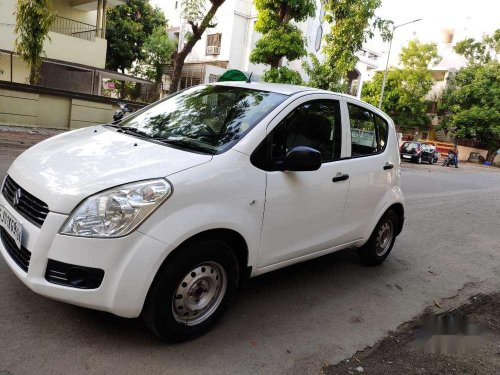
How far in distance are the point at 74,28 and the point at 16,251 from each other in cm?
2191

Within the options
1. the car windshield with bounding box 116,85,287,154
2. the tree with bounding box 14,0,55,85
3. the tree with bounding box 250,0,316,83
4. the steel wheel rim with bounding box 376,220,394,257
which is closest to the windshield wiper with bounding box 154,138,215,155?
the car windshield with bounding box 116,85,287,154

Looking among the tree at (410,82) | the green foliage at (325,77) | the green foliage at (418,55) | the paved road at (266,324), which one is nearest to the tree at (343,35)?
the green foliage at (325,77)

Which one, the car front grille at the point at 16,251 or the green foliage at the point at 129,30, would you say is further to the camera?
the green foliage at the point at 129,30

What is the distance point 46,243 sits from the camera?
2.60 meters

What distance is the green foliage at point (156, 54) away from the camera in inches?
1179

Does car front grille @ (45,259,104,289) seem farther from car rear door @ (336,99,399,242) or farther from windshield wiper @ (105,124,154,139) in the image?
car rear door @ (336,99,399,242)

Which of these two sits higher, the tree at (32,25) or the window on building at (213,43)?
the window on building at (213,43)

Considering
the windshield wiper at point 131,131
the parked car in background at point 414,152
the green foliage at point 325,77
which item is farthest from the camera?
the parked car in background at point 414,152

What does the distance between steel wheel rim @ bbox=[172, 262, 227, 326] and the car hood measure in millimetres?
701

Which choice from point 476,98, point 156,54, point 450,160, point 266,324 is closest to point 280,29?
point 266,324

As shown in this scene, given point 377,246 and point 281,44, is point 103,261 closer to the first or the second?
point 377,246

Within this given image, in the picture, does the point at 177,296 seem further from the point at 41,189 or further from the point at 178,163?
the point at 41,189

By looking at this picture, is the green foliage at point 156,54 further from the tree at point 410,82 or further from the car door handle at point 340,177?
the car door handle at point 340,177

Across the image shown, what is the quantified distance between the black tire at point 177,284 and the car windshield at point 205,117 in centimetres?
68
